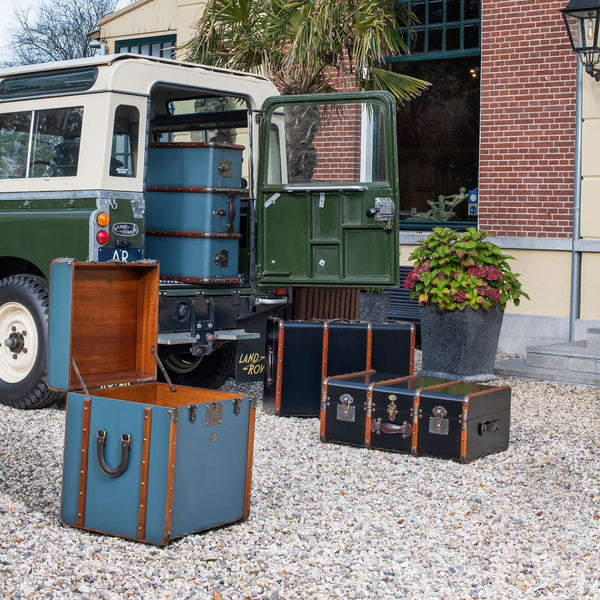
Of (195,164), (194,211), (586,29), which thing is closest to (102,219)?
(194,211)

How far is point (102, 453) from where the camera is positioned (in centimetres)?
490

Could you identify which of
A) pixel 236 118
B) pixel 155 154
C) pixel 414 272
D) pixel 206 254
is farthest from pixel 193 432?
pixel 414 272

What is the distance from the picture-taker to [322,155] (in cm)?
1191

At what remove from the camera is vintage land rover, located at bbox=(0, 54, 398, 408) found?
758cm

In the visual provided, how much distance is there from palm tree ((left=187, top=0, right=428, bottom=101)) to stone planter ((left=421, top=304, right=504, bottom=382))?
2.86 m

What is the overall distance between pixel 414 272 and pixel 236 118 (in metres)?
2.38

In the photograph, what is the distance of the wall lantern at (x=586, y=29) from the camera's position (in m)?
10.1

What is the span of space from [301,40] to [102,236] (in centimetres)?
413

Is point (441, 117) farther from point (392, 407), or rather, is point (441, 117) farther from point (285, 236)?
point (392, 407)

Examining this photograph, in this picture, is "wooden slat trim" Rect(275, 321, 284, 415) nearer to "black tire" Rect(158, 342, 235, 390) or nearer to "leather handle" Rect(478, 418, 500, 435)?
"black tire" Rect(158, 342, 235, 390)

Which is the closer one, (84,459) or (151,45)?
(84,459)

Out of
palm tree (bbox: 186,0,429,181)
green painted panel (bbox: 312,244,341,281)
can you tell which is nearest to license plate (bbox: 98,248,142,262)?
green painted panel (bbox: 312,244,341,281)

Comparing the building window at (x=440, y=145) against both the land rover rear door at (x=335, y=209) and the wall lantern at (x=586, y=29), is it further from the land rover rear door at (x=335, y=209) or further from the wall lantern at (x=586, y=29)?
the land rover rear door at (x=335, y=209)

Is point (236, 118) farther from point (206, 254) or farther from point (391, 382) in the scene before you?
point (391, 382)
